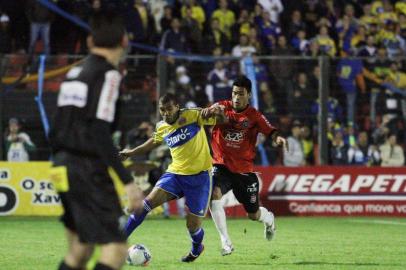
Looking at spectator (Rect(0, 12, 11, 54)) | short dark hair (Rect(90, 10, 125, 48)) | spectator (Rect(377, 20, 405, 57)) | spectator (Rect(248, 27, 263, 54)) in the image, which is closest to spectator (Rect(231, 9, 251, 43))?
spectator (Rect(248, 27, 263, 54))

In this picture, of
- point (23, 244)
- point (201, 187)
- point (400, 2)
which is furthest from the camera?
point (400, 2)

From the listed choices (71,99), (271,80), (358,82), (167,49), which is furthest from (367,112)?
(71,99)

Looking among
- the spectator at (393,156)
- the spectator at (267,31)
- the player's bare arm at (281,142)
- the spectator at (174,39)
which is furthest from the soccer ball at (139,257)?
the spectator at (267,31)

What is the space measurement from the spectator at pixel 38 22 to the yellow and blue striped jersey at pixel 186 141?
9.74 m

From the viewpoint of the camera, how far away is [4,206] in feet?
63.1

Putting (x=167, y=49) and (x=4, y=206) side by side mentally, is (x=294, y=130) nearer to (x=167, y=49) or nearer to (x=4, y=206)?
(x=167, y=49)

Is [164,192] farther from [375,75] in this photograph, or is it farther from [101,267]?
[375,75]

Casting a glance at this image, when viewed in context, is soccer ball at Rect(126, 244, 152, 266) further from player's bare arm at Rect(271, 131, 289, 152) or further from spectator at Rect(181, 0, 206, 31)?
spectator at Rect(181, 0, 206, 31)

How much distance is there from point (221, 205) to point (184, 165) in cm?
104

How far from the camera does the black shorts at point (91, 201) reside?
6426 mm

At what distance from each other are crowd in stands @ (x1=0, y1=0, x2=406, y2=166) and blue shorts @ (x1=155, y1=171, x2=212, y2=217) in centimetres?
818

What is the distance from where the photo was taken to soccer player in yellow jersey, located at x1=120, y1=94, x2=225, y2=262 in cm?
1158

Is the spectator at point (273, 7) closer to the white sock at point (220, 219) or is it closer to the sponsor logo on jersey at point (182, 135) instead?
the white sock at point (220, 219)

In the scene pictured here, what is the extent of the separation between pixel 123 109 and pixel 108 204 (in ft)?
43.9
